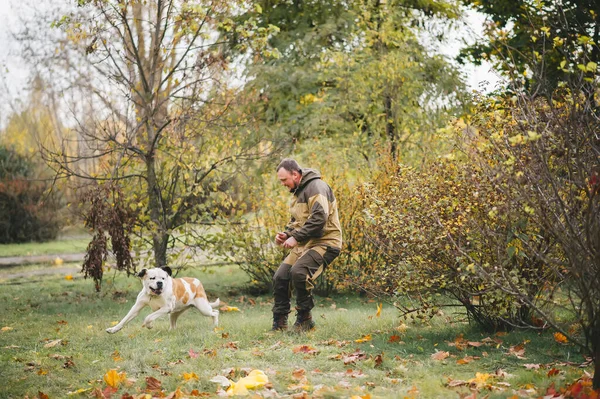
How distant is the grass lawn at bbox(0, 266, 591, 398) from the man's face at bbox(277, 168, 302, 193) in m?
1.75

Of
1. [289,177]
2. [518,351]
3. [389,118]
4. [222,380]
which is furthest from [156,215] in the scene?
[518,351]

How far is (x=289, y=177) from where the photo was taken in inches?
311

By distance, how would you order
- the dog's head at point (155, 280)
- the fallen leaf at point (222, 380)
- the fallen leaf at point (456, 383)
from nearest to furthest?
the fallen leaf at point (456, 383), the fallen leaf at point (222, 380), the dog's head at point (155, 280)

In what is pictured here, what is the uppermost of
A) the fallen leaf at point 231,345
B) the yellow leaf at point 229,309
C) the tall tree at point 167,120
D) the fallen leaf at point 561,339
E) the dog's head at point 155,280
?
the tall tree at point 167,120

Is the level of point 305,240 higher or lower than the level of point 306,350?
higher

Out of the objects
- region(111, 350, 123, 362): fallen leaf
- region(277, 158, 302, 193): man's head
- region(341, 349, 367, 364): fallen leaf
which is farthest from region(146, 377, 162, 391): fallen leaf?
region(277, 158, 302, 193): man's head

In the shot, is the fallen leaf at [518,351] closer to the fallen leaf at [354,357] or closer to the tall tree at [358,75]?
the fallen leaf at [354,357]

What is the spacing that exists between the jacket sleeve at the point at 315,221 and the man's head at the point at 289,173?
0.43m

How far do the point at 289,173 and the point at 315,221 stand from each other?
0.69 metres

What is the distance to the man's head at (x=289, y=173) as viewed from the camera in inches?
309

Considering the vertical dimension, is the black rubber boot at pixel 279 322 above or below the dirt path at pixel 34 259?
above

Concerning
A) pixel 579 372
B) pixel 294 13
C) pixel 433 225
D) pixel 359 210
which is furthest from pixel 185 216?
pixel 294 13

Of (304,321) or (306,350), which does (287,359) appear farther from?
(304,321)

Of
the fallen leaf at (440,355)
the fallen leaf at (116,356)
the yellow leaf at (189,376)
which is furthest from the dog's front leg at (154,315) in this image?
the fallen leaf at (440,355)
